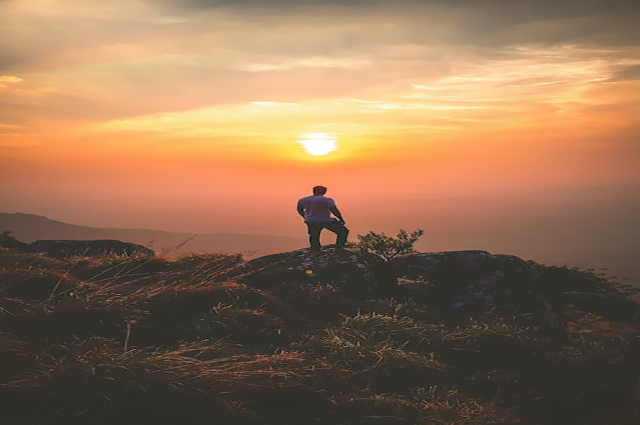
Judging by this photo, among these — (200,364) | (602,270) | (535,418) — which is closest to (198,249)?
(200,364)

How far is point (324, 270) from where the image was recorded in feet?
40.8

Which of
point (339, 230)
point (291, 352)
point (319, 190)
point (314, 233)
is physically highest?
point (319, 190)

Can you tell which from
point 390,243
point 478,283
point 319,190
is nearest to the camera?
point 478,283

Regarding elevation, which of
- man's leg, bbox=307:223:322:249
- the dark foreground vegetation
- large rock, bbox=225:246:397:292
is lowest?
the dark foreground vegetation

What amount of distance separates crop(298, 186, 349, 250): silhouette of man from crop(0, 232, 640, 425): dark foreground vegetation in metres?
1.73

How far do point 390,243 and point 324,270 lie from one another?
10.3 meters

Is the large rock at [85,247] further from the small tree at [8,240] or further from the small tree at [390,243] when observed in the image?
the small tree at [390,243]

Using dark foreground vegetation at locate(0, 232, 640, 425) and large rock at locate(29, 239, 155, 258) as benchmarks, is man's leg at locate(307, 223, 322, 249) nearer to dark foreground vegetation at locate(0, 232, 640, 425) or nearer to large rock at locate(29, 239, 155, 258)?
dark foreground vegetation at locate(0, 232, 640, 425)

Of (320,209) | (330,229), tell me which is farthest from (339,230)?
(320,209)

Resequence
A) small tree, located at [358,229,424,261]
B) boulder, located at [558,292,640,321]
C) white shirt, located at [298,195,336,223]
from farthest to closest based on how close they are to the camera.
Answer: small tree, located at [358,229,424,261] < boulder, located at [558,292,640,321] < white shirt, located at [298,195,336,223]

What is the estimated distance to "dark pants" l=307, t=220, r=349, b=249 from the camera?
14.8 metres

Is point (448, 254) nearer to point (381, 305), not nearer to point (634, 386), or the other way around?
point (381, 305)

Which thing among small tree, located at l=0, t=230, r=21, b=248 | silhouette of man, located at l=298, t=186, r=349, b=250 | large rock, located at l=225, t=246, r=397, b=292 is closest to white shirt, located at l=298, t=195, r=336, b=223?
silhouette of man, located at l=298, t=186, r=349, b=250

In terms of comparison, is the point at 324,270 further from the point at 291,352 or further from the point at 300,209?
the point at 291,352
